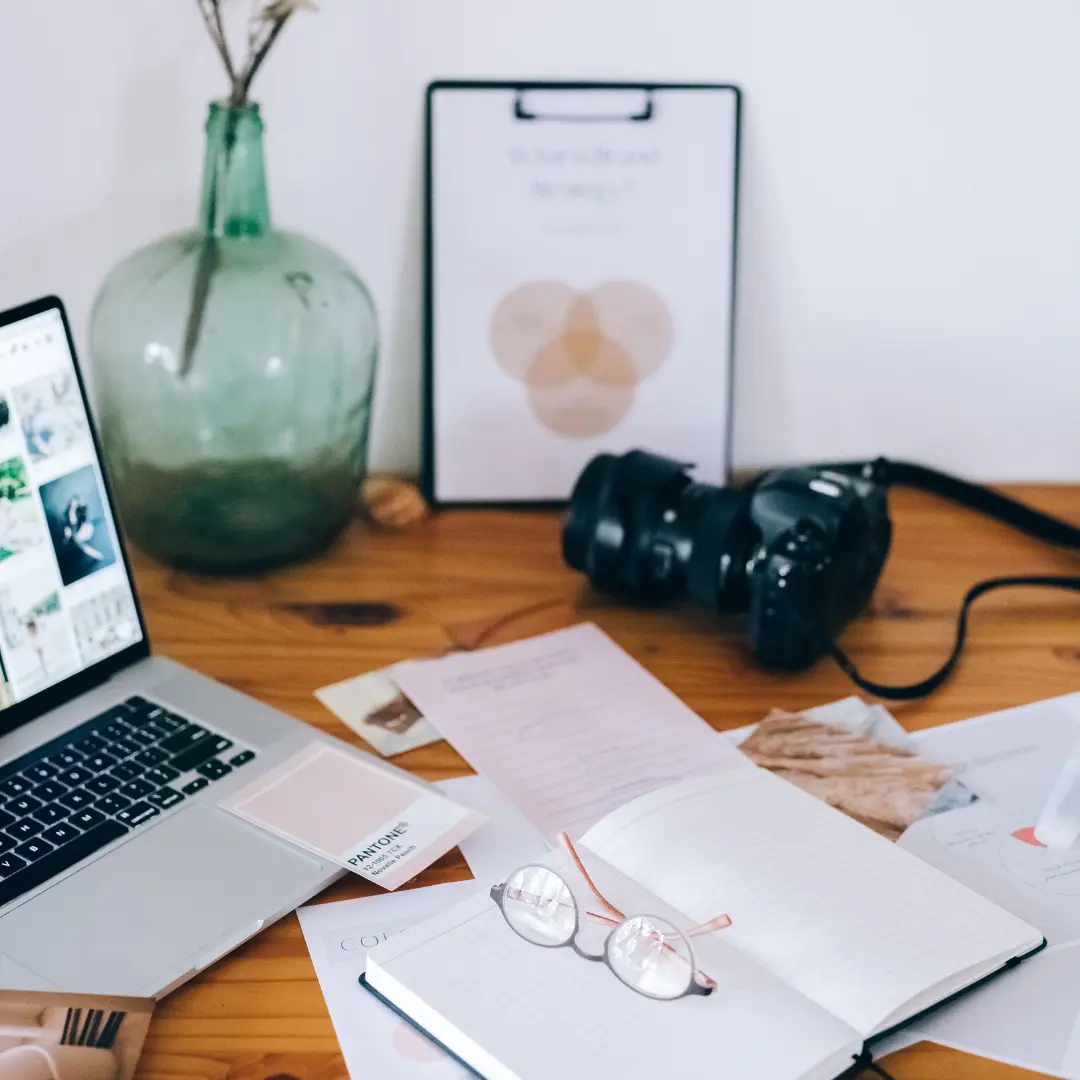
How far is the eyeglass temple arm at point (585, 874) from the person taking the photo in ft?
1.98

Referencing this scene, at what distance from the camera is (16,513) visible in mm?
745

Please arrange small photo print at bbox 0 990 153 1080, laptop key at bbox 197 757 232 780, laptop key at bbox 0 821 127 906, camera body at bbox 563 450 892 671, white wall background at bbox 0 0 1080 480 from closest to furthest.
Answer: small photo print at bbox 0 990 153 1080
laptop key at bbox 0 821 127 906
laptop key at bbox 197 757 232 780
camera body at bbox 563 450 892 671
white wall background at bbox 0 0 1080 480

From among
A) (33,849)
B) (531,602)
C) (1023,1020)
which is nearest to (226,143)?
(531,602)

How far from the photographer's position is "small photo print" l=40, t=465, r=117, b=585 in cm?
77

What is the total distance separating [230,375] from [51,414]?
167 millimetres

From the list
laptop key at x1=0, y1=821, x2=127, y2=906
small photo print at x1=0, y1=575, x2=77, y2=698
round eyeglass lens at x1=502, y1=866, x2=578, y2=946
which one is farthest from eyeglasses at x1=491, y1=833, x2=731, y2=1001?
small photo print at x1=0, y1=575, x2=77, y2=698

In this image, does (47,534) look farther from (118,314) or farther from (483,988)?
(483,988)

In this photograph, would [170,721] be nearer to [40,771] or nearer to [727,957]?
[40,771]

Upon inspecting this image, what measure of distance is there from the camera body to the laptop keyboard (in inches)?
11.9

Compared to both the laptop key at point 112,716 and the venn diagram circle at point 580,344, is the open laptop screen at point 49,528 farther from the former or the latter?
the venn diagram circle at point 580,344

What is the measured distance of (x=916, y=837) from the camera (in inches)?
27.4

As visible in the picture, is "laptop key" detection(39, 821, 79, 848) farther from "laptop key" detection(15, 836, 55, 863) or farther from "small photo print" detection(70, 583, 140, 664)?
"small photo print" detection(70, 583, 140, 664)

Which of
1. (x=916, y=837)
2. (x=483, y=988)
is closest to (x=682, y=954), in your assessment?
(x=483, y=988)

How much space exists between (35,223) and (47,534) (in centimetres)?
38
